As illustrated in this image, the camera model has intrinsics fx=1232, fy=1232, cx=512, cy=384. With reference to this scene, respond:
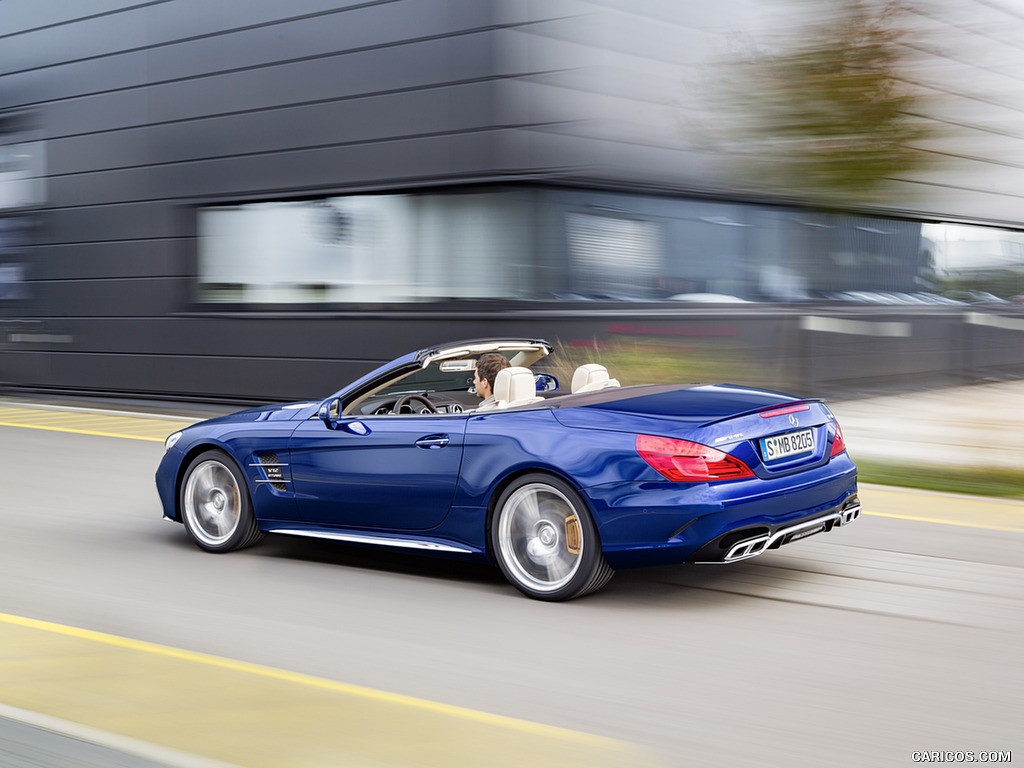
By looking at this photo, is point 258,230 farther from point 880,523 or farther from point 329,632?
point 329,632

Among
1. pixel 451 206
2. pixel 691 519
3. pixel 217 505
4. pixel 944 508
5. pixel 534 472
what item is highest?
pixel 451 206

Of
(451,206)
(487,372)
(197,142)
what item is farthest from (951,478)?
(197,142)

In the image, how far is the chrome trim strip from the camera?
6.35 metres

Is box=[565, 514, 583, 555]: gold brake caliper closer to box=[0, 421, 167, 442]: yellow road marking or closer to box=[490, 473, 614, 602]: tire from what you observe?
box=[490, 473, 614, 602]: tire

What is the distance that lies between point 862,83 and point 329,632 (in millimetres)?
6458

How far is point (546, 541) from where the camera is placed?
6027mm

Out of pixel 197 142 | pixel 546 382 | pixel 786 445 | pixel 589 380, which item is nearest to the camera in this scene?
pixel 786 445

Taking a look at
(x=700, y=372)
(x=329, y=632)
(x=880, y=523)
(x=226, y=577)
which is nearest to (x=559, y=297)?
(x=700, y=372)

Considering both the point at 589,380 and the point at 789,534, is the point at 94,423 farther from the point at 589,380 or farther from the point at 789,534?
the point at 789,534

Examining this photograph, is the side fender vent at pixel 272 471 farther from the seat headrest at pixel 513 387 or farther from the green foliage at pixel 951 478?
the green foliage at pixel 951 478

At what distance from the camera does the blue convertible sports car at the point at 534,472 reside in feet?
18.5

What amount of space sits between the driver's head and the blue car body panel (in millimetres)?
389

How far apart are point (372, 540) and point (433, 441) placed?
71 cm

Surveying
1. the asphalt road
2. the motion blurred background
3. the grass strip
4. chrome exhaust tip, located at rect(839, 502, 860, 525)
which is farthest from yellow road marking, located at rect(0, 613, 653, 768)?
the motion blurred background
